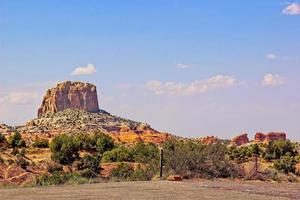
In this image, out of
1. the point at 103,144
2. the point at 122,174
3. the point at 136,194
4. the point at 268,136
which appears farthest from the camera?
the point at 268,136

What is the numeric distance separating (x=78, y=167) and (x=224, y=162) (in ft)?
74.8

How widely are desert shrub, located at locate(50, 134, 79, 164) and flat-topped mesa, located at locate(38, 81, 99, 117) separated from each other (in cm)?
9958

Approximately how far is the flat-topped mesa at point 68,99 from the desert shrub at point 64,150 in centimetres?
9958

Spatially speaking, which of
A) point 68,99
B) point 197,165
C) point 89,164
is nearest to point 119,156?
point 89,164

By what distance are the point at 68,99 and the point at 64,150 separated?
4347 inches

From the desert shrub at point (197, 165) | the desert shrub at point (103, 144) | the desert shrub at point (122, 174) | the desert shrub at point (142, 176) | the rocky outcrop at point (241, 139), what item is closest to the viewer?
the desert shrub at point (142, 176)

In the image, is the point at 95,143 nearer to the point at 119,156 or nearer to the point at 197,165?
the point at 119,156

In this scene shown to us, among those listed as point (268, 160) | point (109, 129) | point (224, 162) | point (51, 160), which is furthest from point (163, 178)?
point (109, 129)

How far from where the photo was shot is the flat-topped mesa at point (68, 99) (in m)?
157

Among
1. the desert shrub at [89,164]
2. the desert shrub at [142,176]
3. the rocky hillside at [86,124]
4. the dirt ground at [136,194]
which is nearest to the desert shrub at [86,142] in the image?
the desert shrub at [89,164]

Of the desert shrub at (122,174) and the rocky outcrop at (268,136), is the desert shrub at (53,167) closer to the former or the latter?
the desert shrub at (122,174)

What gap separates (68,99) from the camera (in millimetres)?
159625

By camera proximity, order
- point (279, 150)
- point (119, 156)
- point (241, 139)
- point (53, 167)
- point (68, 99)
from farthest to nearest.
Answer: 1. point (68, 99)
2. point (241, 139)
3. point (279, 150)
4. point (119, 156)
5. point (53, 167)

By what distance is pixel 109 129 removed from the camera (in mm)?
127000
